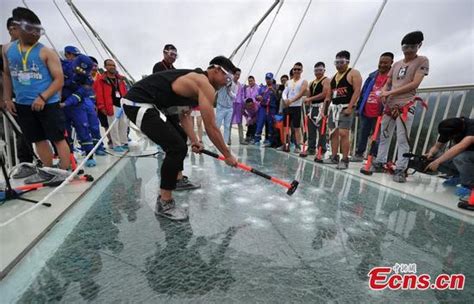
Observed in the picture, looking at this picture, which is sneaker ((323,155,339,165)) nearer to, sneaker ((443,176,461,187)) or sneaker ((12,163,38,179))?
sneaker ((443,176,461,187))

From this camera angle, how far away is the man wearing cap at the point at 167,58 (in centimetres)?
356

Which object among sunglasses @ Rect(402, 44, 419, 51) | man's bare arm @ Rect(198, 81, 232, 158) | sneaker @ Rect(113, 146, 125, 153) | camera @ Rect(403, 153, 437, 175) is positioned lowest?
sneaker @ Rect(113, 146, 125, 153)

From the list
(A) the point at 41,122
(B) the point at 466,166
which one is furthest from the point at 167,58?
(B) the point at 466,166

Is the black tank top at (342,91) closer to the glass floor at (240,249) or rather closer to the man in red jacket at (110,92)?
the glass floor at (240,249)

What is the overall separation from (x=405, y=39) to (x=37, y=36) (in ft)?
13.1

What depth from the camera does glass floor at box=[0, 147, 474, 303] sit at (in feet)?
3.89

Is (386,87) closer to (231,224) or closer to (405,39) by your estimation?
(405,39)

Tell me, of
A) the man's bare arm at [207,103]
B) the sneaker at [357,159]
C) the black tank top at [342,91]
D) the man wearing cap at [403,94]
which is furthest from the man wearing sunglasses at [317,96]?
the man's bare arm at [207,103]

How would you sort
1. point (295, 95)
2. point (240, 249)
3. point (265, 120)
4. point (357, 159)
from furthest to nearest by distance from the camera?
point (265, 120) < point (295, 95) < point (357, 159) < point (240, 249)

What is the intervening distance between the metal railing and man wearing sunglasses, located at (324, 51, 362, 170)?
89 cm

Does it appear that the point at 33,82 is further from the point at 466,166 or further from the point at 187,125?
the point at 466,166

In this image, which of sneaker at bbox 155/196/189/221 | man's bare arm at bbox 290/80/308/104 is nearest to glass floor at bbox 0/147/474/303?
sneaker at bbox 155/196/189/221

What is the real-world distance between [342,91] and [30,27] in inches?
150

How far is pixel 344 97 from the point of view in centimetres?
374
